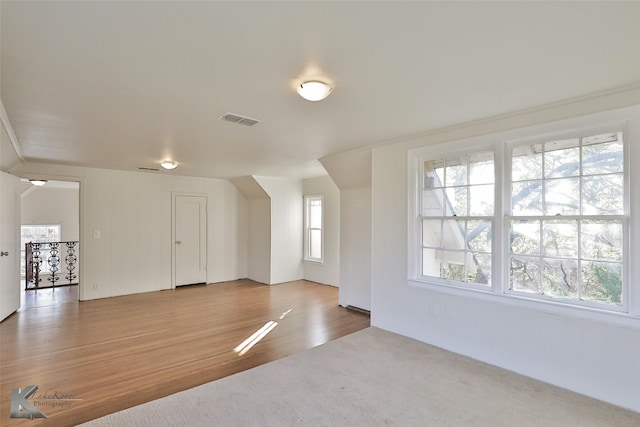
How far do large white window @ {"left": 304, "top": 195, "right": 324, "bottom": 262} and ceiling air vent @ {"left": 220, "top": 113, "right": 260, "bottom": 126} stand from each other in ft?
13.1

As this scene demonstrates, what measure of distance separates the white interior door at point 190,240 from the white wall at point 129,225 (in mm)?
136

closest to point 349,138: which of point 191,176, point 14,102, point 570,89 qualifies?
point 570,89

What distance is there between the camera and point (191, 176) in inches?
269

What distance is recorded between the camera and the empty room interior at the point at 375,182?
165 cm

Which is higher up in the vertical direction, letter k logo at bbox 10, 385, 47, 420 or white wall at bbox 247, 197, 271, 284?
white wall at bbox 247, 197, 271, 284

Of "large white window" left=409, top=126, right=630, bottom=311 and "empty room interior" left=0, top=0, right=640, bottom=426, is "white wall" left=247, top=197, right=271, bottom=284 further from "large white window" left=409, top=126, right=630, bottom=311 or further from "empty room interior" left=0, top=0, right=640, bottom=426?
"large white window" left=409, top=126, right=630, bottom=311

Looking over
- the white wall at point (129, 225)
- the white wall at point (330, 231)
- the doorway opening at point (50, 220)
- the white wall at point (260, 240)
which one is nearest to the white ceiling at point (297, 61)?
the white wall at point (129, 225)

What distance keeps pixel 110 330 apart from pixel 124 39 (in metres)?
3.82

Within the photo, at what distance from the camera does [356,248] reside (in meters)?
5.08

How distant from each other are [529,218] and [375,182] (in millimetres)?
1771

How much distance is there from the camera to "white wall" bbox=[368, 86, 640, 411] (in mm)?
2373

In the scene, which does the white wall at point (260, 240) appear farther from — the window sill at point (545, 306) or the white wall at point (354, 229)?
Answer: the window sill at point (545, 306)

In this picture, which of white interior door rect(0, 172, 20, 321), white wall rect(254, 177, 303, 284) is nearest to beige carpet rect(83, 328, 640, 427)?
white interior door rect(0, 172, 20, 321)

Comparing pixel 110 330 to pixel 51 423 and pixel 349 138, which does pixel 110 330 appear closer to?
pixel 51 423
